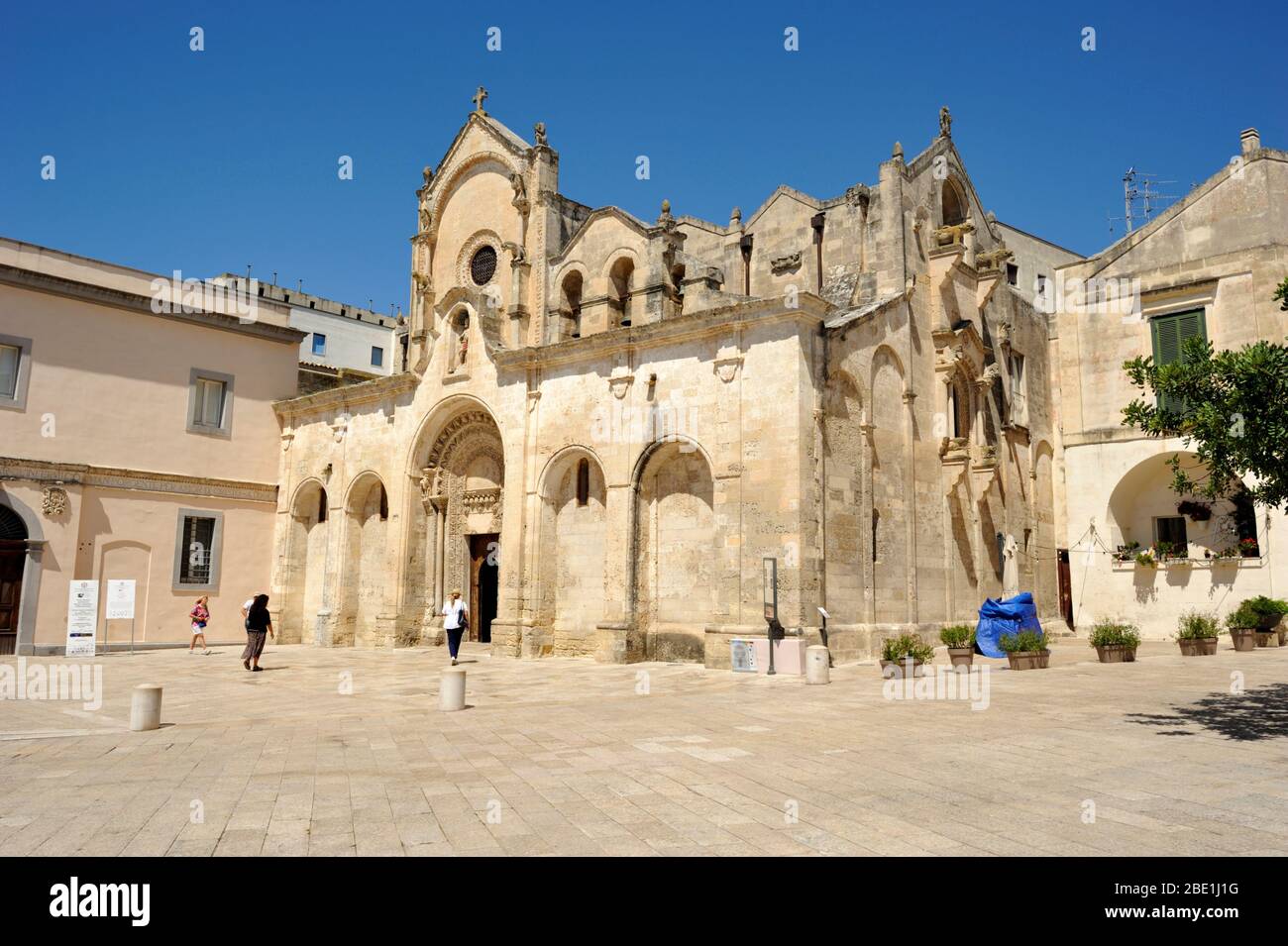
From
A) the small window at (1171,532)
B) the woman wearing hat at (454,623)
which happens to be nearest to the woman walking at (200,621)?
the woman wearing hat at (454,623)

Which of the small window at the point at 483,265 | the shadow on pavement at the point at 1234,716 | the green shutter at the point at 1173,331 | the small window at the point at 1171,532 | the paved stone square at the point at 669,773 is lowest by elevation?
the paved stone square at the point at 669,773

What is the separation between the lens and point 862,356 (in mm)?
20438

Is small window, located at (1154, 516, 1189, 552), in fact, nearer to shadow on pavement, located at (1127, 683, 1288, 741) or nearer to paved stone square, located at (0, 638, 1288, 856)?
paved stone square, located at (0, 638, 1288, 856)

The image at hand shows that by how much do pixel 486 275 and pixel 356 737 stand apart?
66.0ft

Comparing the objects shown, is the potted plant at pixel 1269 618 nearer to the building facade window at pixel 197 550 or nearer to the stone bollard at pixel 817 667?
the stone bollard at pixel 817 667

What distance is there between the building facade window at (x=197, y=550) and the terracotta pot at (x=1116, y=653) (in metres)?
24.6

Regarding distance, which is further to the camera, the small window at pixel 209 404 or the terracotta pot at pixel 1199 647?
the small window at pixel 209 404

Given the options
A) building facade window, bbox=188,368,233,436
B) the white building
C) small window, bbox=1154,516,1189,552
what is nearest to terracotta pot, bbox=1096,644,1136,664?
small window, bbox=1154,516,1189,552

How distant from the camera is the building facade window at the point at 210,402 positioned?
28.1 meters

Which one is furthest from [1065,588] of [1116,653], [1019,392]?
[1116,653]

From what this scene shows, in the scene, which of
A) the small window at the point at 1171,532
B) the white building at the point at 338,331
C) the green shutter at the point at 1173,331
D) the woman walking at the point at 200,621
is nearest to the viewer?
the green shutter at the point at 1173,331
